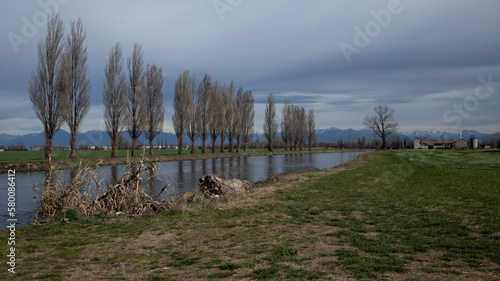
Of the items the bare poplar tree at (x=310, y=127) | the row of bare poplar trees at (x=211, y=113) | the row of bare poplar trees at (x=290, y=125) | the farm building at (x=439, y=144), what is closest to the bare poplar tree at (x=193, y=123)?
the row of bare poplar trees at (x=211, y=113)

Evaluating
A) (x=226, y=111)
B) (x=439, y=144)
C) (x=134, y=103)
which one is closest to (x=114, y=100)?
(x=134, y=103)

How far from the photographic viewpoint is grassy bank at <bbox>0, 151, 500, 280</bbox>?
427 cm

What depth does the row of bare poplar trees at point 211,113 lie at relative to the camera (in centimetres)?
4488

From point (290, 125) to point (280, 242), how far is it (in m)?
69.9

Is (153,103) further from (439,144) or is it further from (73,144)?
(439,144)

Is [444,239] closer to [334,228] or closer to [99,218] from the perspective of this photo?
[334,228]

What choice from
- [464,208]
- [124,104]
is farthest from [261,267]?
[124,104]

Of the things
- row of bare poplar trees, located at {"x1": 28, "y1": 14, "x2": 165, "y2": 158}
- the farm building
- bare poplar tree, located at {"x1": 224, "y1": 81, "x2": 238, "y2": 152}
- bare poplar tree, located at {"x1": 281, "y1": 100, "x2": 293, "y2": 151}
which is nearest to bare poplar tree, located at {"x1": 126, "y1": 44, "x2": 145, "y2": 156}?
row of bare poplar trees, located at {"x1": 28, "y1": 14, "x2": 165, "y2": 158}

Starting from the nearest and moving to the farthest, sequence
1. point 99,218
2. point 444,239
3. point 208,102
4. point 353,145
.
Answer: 1. point 444,239
2. point 99,218
3. point 208,102
4. point 353,145

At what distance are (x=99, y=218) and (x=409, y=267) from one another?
23.1ft

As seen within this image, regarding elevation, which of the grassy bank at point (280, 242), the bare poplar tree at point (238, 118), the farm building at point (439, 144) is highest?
the bare poplar tree at point (238, 118)

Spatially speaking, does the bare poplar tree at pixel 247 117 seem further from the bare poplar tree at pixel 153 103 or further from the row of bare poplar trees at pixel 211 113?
the bare poplar tree at pixel 153 103

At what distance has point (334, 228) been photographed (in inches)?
265

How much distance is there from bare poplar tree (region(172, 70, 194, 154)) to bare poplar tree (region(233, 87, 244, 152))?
12179mm
